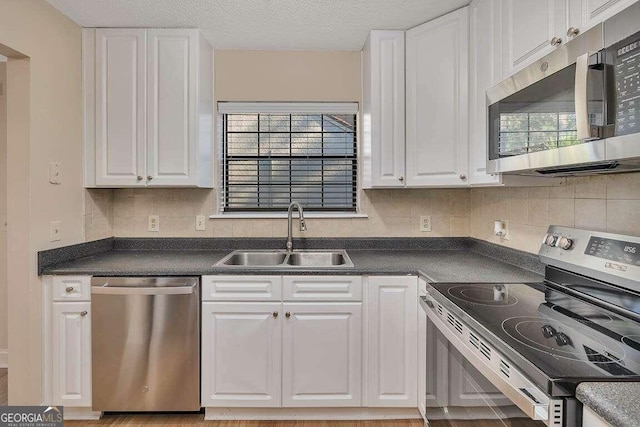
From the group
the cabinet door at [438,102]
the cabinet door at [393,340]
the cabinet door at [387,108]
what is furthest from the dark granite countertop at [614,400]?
the cabinet door at [387,108]

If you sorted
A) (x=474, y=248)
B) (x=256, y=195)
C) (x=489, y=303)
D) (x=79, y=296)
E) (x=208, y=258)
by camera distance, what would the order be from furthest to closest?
(x=256, y=195) → (x=474, y=248) → (x=208, y=258) → (x=79, y=296) → (x=489, y=303)

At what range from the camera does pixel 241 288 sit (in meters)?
1.96

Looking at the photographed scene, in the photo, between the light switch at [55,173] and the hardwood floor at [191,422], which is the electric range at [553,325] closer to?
the hardwood floor at [191,422]

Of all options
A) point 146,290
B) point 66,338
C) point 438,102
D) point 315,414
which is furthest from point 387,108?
point 66,338

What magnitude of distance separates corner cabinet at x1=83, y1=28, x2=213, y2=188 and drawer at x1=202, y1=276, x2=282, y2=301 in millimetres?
716

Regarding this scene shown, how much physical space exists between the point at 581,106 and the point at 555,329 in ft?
2.18

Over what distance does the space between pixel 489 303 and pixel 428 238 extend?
50.1 inches

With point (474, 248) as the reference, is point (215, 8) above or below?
above

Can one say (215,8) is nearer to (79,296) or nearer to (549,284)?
(79,296)

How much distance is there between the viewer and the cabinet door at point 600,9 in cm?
102

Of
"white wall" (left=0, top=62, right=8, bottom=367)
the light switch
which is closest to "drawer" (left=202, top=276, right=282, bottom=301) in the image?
the light switch

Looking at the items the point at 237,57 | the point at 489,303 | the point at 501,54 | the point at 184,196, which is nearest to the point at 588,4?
the point at 501,54

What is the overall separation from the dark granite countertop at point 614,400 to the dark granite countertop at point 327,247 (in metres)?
0.93

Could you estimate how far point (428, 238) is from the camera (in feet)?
8.50
